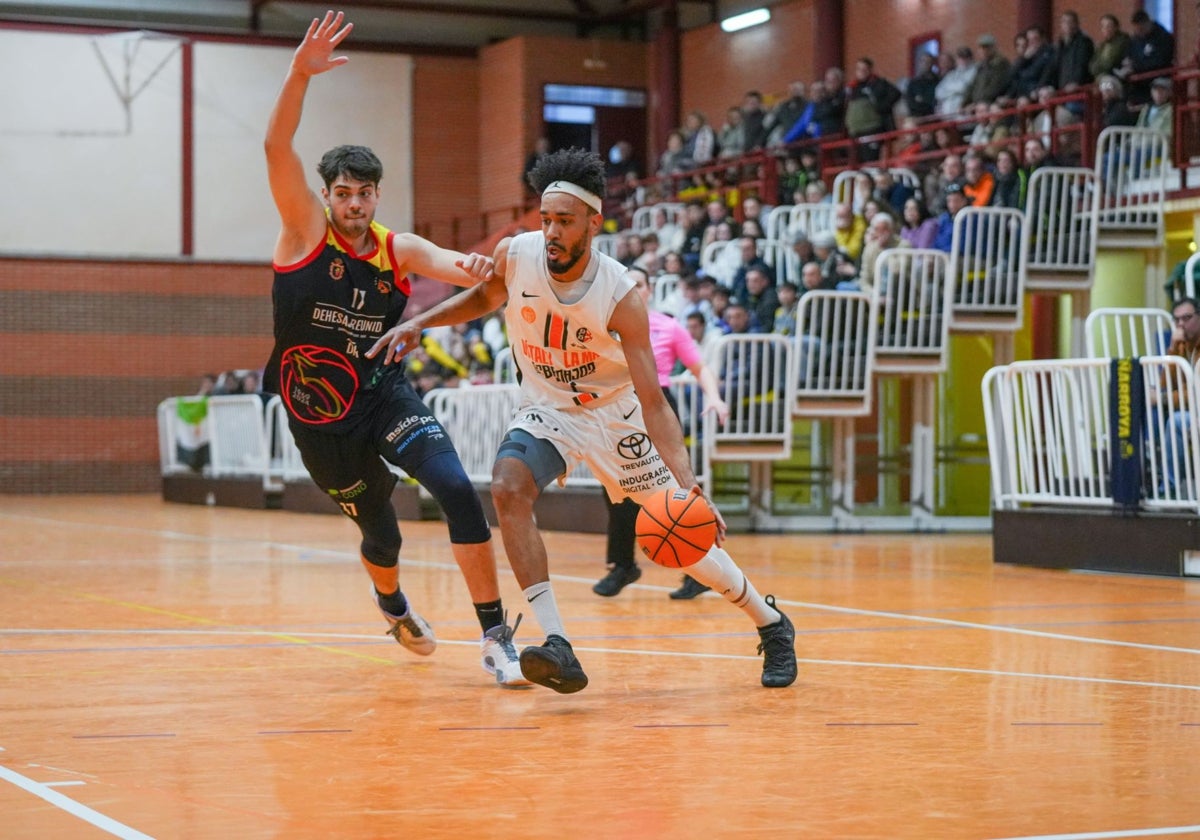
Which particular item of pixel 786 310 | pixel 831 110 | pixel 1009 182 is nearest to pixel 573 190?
pixel 786 310

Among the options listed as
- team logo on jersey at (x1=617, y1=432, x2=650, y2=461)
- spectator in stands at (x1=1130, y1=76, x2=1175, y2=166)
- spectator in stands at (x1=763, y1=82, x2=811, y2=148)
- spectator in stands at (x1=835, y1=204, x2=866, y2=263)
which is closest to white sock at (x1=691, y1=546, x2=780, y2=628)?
team logo on jersey at (x1=617, y1=432, x2=650, y2=461)

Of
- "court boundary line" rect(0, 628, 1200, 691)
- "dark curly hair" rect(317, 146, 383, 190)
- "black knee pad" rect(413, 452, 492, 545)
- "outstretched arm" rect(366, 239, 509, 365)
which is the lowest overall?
"court boundary line" rect(0, 628, 1200, 691)

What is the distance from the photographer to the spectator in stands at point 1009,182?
1636cm

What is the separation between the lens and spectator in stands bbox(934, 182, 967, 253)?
1616 centimetres

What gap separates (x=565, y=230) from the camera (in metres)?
5.96

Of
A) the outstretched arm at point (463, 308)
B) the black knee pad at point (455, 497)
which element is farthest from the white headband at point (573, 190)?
the black knee pad at point (455, 497)

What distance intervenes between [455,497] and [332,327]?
2.70ft

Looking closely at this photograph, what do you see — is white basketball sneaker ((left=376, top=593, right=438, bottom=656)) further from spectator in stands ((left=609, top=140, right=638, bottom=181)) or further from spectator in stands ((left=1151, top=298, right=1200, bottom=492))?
spectator in stands ((left=609, top=140, right=638, bottom=181))

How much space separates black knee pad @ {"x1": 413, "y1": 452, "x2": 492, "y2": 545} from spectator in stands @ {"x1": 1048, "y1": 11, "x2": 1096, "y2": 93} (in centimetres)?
1272

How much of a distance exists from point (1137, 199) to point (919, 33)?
8.54 metres

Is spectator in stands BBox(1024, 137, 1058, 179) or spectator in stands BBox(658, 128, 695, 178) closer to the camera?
spectator in stands BBox(1024, 137, 1058, 179)

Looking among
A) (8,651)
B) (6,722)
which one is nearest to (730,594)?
(6,722)

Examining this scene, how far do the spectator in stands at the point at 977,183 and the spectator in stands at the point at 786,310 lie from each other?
2051mm

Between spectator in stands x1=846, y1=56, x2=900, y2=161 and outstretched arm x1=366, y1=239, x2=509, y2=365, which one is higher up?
spectator in stands x1=846, y1=56, x2=900, y2=161
